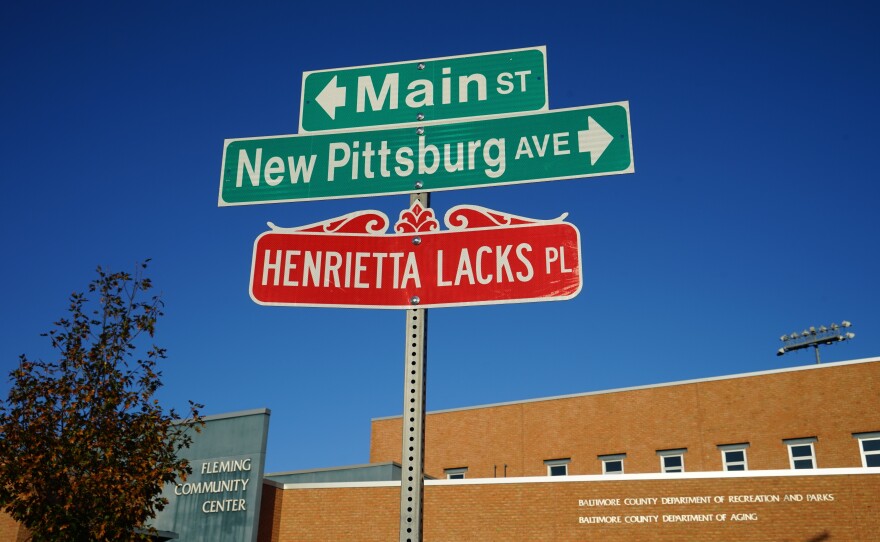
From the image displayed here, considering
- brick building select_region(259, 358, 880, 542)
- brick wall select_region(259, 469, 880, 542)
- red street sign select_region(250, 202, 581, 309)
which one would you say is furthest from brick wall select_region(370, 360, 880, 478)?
red street sign select_region(250, 202, 581, 309)

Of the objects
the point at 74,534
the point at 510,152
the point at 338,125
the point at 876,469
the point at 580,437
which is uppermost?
the point at 580,437

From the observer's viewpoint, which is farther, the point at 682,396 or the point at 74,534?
the point at 682,396

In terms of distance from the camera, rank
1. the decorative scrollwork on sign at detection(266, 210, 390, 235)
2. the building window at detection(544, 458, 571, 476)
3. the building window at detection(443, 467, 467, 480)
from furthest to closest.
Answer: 1. the building window at detection(443, 467, 467, 480)
2. the building window at detection(544, 458, 571, 476)
3. the decorative scrollwork on sign at detection(266, 210, 390, 235)

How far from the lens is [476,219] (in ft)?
15.5

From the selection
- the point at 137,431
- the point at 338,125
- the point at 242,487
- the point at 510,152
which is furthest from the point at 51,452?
the point at 242,487

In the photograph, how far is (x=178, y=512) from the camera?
2883cm

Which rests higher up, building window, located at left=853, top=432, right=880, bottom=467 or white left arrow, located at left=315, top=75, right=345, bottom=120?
building window, located at left=853, top=432, right=880, bottom=467

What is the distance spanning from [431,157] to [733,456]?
3297 centimetres

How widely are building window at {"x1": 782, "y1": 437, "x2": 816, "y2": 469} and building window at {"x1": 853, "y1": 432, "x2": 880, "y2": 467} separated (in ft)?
5.61

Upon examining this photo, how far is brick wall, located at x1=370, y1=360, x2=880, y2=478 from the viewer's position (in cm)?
3269

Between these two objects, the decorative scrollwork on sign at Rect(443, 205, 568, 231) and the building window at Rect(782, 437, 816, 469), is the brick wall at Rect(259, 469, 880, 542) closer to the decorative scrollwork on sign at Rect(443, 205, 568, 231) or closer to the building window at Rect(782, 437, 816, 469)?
the building window at Rect(782, 437, 816, 469)

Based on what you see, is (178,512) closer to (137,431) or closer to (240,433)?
(240,433)

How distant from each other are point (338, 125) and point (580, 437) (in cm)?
3418

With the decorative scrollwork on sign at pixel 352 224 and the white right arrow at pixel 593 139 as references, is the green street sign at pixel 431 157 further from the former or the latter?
the decorative scrollwork on sign at pixel 352 224
